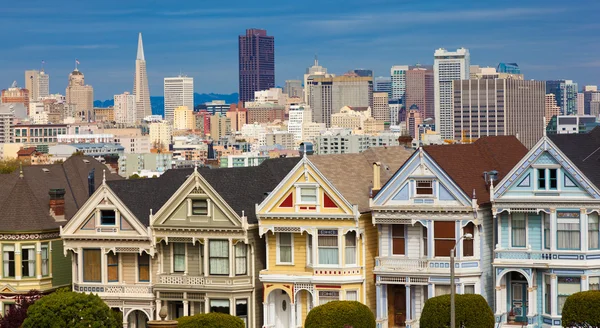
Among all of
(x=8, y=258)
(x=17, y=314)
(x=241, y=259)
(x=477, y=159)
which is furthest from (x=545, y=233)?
(x=8, y=258)

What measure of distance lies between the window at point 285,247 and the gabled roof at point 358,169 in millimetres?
2539

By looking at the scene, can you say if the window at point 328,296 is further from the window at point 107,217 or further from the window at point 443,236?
the window at point 107,217

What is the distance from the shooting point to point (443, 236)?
5466 centimetres

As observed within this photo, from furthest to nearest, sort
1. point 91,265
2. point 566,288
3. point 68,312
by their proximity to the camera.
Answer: point 91,265
point 68,312
point 566,288

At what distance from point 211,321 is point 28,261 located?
1059 centimetres

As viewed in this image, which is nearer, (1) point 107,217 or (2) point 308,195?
(2) point 308,195

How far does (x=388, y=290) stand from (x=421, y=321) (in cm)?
373

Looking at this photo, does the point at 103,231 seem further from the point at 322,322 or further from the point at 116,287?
the point at 322,322

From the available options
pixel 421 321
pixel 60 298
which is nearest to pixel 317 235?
pixel 421 321

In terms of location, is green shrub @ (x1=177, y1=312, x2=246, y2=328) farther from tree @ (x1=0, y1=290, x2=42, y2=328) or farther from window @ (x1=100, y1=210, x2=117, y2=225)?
tree @ (x1=0, y1=290, x2=42, y2=328)

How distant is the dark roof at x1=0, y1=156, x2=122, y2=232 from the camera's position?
62531 millimetres

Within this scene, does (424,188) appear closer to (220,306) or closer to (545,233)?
(545,233)

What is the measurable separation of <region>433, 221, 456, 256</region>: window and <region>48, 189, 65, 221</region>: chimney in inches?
638

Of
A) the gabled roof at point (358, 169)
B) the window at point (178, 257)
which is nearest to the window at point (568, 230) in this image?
the gabled roof at point (358, 169)
